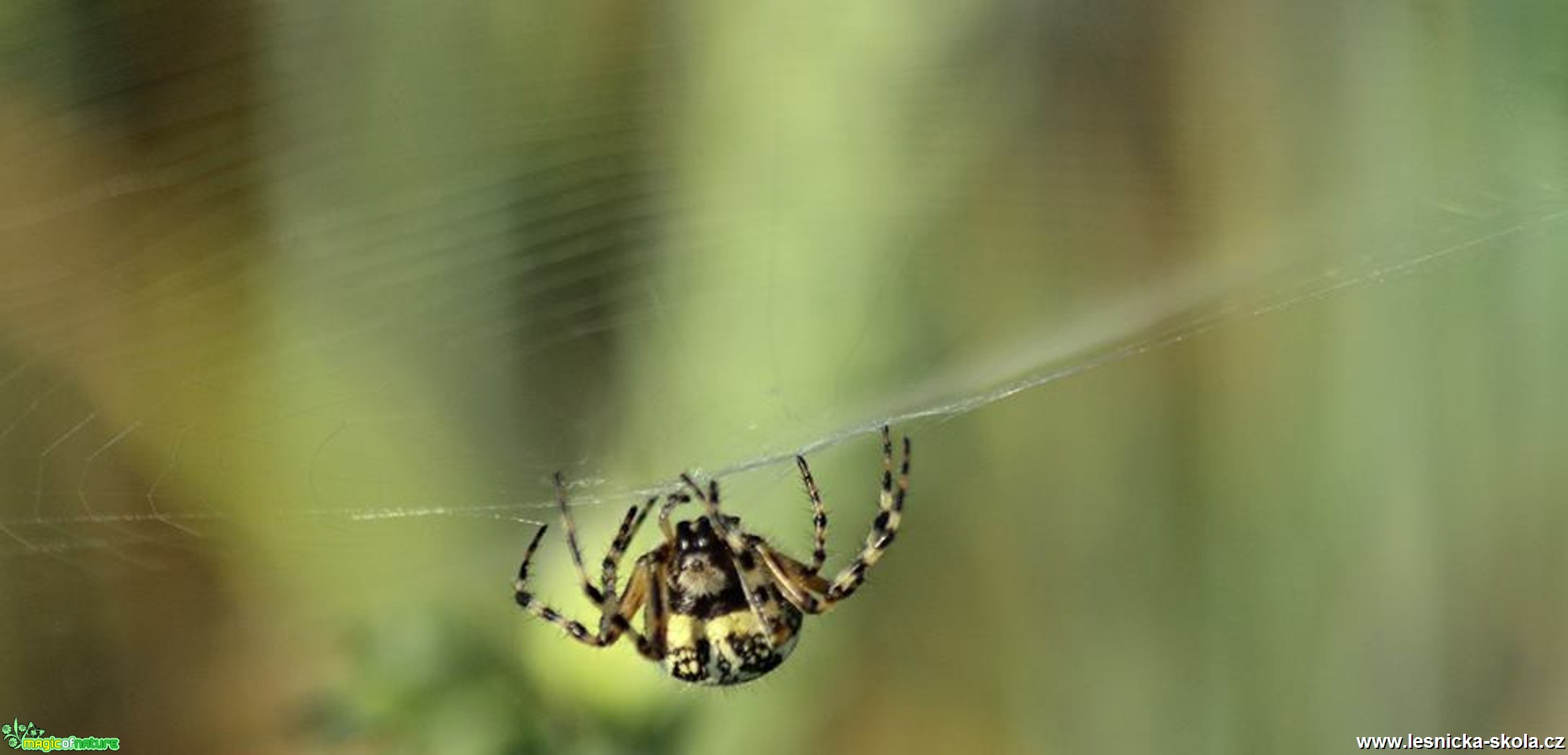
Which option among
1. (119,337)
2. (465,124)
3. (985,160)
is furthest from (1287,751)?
(119,337)

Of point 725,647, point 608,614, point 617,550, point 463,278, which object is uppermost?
point 463,278

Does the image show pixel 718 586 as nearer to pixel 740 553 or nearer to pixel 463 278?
pixel 740 553

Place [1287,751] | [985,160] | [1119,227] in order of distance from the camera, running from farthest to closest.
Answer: [1287,751] → [1119,227] → [985,160]

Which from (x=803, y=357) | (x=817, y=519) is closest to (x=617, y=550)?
(x=817, y=519)

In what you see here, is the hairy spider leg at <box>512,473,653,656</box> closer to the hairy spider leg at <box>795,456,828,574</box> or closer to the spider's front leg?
the spider's front leg

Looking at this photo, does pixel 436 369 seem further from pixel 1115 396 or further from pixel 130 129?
pixel 1115 396

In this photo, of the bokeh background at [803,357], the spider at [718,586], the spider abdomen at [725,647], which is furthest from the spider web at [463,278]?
the spider abdomen at [725,647]

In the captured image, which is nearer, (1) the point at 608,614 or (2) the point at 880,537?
(1) the point at 608,614
